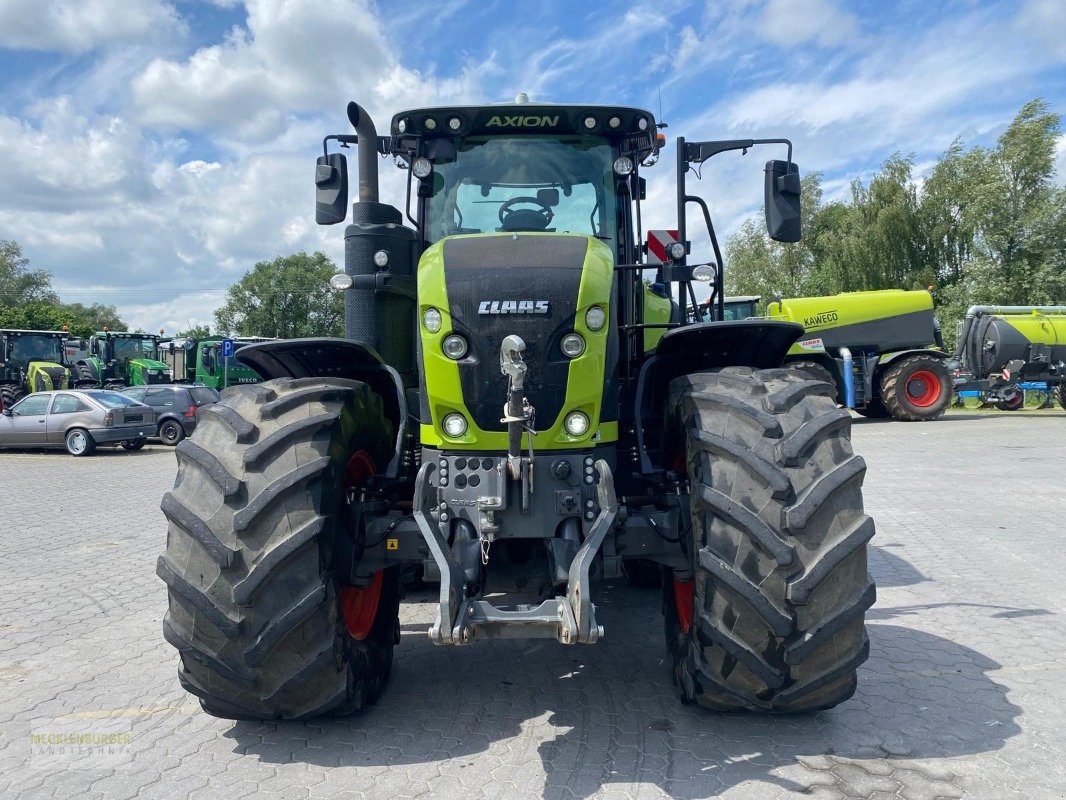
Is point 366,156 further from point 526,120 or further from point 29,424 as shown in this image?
point 29,424

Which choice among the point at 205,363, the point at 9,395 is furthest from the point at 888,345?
the point at 205,363

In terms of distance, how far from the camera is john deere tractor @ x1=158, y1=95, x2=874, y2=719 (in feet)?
10.2

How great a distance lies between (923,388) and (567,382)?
1782 centimetres

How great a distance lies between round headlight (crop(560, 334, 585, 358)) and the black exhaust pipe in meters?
1.82

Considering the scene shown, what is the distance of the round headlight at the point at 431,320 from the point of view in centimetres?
353

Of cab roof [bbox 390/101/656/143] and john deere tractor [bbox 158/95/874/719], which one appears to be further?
cab roof [bbox 390/101/656/143]

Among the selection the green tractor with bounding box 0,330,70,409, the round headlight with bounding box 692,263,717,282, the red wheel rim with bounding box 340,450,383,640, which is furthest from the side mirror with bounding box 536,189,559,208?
the green tractor with bounding box 0,330,70,409

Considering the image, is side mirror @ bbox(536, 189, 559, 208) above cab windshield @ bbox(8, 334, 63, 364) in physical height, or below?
above

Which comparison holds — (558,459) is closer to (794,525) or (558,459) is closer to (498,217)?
(794,525)

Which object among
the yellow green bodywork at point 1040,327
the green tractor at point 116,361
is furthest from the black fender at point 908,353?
the green tractor at point 116,361

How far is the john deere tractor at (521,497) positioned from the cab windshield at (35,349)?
28.9m

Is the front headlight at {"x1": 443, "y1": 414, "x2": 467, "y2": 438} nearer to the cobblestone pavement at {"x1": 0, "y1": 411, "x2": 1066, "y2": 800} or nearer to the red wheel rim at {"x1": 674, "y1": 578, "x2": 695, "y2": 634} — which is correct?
the red wheel rim at {"x1": 674, "y1": 578, "x2": 695, "y2": 634}

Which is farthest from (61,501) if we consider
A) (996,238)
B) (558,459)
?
(996,238)

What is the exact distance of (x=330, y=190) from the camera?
4.68 metres
